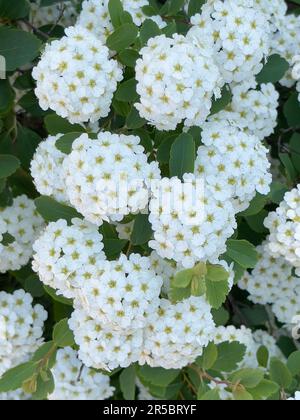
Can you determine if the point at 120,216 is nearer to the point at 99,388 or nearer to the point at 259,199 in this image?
the point at 259,199

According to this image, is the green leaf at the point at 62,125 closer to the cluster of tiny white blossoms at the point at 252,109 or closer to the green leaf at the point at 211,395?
the cluster of tiny white blossoms at the point at 252,109

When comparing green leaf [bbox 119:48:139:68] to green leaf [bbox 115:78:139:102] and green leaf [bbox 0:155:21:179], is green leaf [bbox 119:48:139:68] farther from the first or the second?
green leaf [bbox 0:155:21:179]

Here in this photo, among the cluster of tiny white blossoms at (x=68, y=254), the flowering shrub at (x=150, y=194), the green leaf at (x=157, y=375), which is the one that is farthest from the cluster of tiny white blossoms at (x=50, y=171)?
the green leaf at (x=157, y=375)

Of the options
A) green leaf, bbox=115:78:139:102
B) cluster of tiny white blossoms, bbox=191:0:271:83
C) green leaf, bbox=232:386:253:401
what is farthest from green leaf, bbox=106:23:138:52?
green leaf, bbox=232:386:253:401

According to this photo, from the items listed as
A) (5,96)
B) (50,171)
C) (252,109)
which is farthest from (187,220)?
(5,96)

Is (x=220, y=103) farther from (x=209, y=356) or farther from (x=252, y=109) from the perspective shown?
(x=209, y=356)
